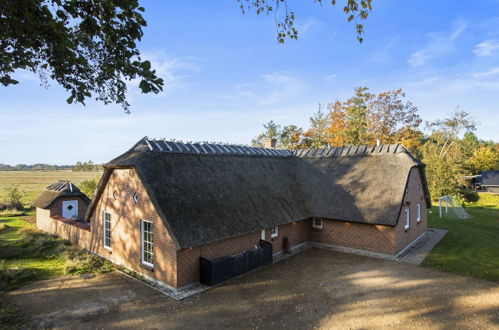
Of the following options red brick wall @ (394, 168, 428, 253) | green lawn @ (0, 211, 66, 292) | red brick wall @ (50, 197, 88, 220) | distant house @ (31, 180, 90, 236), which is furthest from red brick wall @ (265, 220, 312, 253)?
red brick wall @ (50, 197, 88, 220)

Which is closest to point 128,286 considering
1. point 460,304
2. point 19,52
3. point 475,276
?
point 19,52

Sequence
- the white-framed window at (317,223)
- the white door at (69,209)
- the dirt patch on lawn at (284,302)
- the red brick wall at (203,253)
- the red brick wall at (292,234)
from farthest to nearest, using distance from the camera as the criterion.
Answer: the white door at (69,209), the white-framed window at (317,223), the red brick wall at (292,234), the red brick wall at (203,253), the dirt patch on lawn at (284,302)

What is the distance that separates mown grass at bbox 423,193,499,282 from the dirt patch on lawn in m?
1.28

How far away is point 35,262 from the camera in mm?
14156

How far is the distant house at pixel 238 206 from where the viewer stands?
11.3m

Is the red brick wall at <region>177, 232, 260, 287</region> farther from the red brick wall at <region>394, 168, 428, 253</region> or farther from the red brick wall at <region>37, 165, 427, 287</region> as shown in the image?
the red brick wall at <region>394, 168, 428, 253</region>

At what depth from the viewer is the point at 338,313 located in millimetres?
9312

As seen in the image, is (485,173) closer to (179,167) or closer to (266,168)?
(266,168)

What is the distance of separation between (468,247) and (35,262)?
23.6 meters

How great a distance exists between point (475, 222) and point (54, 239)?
31945 mm

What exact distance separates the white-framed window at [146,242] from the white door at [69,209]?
13559 millimetres

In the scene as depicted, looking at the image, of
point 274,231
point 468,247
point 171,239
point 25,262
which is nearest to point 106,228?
point 25,262

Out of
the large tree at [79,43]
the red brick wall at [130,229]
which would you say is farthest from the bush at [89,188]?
the large tree at [79,43]

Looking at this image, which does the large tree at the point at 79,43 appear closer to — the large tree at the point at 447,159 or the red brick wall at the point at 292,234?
the red brick wall at the point at 292,234
